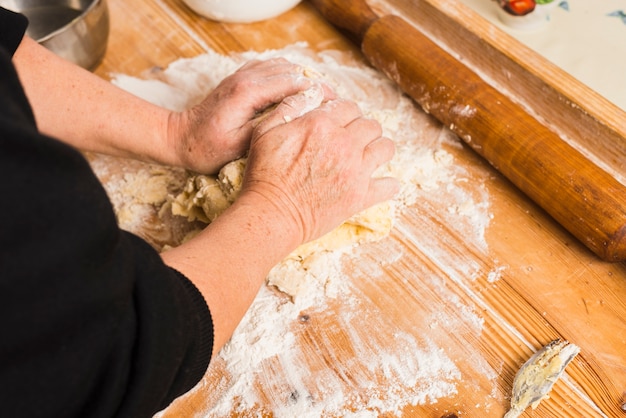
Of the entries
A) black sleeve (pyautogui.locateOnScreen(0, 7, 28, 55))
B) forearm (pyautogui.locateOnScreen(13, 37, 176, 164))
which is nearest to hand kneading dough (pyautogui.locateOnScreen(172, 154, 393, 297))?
forearm (pyautogui.locateOnScreen(13, 37, 176, 164))

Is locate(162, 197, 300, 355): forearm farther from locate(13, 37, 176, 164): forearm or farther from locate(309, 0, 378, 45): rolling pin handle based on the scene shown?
locate(309, 0, 378, 45): rolling pin handle

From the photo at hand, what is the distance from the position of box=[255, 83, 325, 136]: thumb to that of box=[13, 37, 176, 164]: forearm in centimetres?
28

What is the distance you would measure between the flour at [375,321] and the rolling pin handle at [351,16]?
1.08 feet

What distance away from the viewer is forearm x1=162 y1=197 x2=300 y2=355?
1003 millimetres

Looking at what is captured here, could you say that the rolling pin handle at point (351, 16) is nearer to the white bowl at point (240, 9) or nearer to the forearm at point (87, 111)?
the white bowl at point (240, 9)

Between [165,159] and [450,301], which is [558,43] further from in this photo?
[165,159]

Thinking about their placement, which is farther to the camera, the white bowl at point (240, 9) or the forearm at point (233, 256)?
the white bowl at point (240, 9)

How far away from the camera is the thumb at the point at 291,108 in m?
1.26

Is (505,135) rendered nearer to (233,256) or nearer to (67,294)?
(233,256)

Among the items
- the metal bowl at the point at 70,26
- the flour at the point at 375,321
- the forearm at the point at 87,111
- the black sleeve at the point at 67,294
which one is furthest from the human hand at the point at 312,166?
the metal bowl at the point at 70,26

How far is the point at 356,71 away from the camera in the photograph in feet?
5.75

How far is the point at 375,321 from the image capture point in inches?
49.3

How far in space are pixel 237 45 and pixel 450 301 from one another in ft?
3.56

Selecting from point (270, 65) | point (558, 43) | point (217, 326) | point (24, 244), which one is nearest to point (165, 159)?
point (270, 65)
